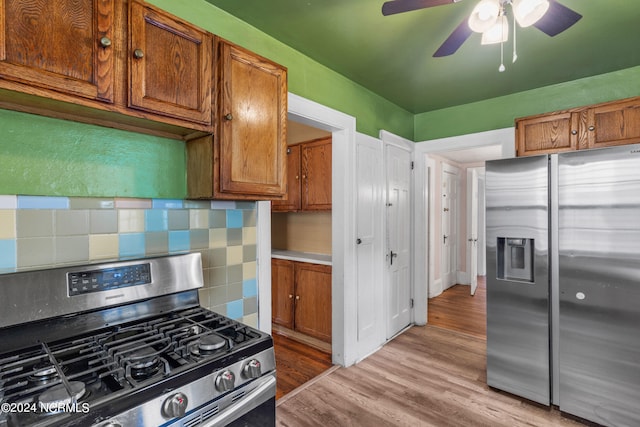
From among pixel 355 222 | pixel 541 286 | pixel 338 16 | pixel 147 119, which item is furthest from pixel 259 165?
pixel 541 286

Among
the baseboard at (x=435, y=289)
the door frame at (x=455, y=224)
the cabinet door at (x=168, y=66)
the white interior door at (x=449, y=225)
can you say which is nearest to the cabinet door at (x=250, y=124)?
the cabinet door at (x=168, y=66)

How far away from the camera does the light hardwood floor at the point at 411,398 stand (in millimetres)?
1977

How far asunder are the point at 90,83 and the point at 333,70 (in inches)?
72.2

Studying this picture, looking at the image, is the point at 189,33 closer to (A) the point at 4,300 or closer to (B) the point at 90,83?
(B) the point at 90,83

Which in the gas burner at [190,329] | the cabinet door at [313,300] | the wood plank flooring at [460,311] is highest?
the gas burner at [190,329]

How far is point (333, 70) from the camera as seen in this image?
8.04 ft

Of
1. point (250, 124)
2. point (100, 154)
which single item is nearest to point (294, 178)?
point (250, 124)

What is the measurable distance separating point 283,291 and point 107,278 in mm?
2235

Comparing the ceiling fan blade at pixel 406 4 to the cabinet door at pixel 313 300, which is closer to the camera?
the ceiling fan blade at pixel 406 4

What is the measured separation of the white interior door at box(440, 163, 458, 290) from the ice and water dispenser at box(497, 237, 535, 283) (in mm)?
3015

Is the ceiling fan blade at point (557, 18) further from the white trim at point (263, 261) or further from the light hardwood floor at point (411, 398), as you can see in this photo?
the light hardwood floor at point (411, 398)

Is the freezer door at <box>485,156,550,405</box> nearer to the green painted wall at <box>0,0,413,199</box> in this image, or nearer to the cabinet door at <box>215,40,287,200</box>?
the cabinet door at <box>215,40,287,200</box>

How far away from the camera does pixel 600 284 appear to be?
1.89 meters

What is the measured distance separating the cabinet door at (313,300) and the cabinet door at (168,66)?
2.00m
